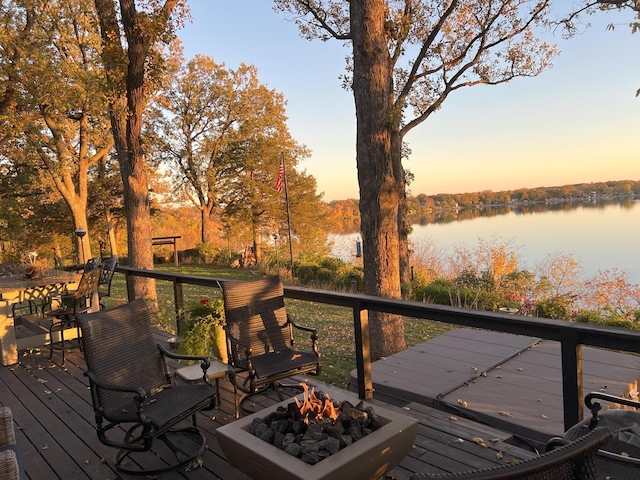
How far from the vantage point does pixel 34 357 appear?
16.8 feet

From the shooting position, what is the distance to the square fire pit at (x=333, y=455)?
1.94m

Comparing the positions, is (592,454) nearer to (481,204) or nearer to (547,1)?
(547,1)

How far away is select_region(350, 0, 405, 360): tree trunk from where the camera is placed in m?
5.70

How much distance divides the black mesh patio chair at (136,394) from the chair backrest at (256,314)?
66 cm

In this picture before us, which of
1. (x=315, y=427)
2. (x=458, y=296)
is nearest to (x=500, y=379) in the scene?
(x=315, y=427)

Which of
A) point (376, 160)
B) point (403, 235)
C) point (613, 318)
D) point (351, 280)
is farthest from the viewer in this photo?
point (351, 280)

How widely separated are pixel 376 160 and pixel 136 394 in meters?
4.19

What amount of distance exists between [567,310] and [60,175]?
1537cm

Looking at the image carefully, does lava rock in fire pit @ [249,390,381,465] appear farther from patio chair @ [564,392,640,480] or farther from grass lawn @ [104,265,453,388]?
grass lawn @ [104,265,453,388]

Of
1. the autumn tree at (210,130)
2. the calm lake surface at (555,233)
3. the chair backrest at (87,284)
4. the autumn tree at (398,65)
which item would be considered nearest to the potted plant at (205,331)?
the chair backrest at (87,284)

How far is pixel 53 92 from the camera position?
11.6 meters

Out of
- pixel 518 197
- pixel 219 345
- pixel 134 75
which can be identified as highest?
pixel 134 75

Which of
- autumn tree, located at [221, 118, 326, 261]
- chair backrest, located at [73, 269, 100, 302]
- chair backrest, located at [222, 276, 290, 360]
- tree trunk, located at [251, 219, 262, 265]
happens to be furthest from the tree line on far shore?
chair backrest, located at [222, 276, 290, 360]

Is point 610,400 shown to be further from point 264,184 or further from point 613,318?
point 264,184
